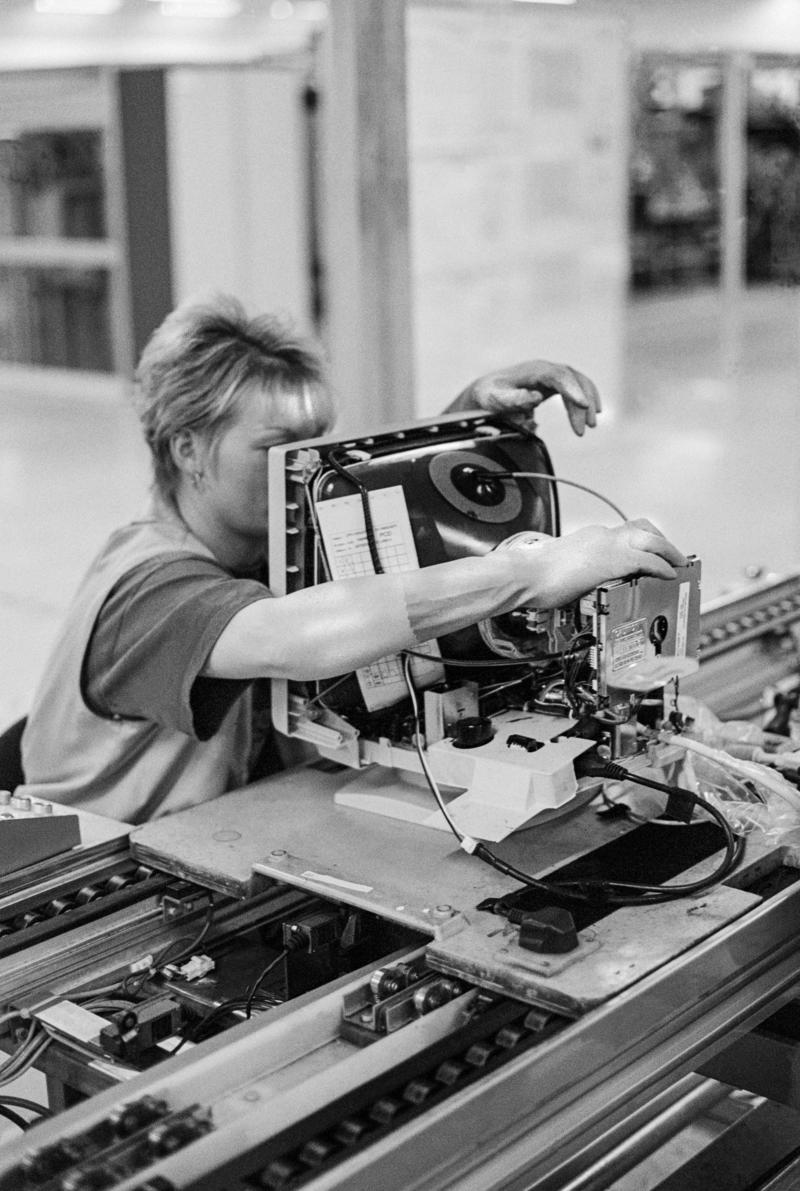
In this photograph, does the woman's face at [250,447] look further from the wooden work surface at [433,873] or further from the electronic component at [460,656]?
the wooden work surface at [433,873]

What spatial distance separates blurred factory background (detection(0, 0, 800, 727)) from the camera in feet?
10.4

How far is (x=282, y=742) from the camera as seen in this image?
2289 millimetres

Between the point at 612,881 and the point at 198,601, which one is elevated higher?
the point at 198,601

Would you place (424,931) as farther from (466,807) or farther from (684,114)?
(684,114)

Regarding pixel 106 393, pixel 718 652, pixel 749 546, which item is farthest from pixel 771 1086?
pixel 106 393

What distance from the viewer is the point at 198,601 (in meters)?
1.95

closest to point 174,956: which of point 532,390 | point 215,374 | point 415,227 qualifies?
point 215,374

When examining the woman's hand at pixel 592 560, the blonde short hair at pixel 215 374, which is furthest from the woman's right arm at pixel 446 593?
the blonde short hair at pixel 215 374

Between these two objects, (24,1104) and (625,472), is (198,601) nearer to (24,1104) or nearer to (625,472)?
(24,1104)

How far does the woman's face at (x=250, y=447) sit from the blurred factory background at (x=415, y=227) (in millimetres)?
289

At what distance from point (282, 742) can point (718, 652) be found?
0.89m

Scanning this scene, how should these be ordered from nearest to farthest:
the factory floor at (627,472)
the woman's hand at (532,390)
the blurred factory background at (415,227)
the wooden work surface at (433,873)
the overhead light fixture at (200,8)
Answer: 1. the wooden work surface at (433,873)
2. the woman's hand at (532,390)
3. the blurred factory background at (415,227)
4. the factory floor at (627,472)
5. the overhead light fixture at (200,8)

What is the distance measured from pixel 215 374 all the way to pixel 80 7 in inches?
199

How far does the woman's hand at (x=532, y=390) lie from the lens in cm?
230
